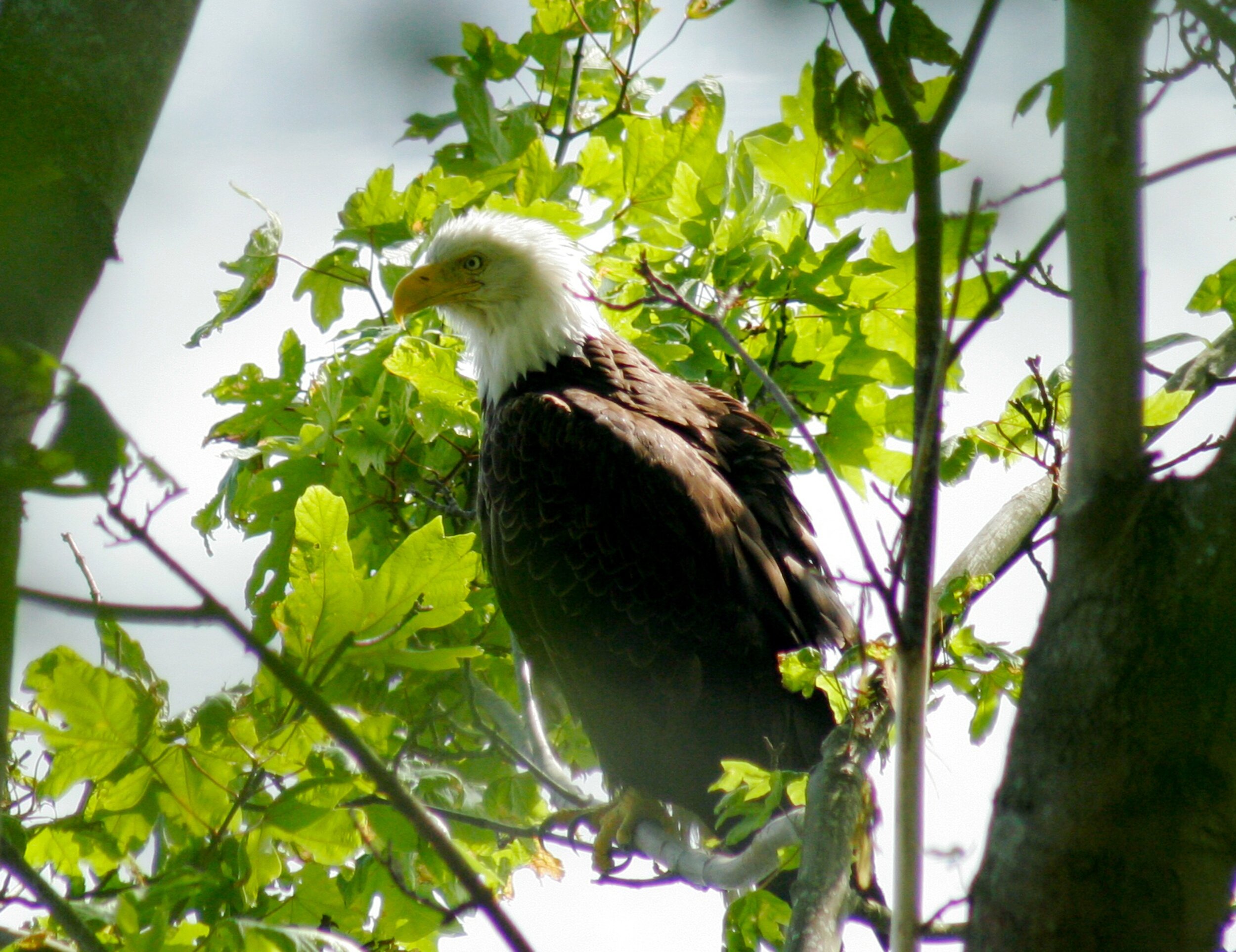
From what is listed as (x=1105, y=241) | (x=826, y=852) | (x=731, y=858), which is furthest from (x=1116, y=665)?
(x=731, y=858)

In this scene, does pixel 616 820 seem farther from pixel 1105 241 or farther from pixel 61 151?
pixel 1105 241

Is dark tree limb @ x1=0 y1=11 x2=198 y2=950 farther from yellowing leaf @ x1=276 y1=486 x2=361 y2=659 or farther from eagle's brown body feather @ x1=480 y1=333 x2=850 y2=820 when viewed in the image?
eagle's brown body feather @ x1=480 y1=333 x2=850 y2=820

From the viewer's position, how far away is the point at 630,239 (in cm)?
404

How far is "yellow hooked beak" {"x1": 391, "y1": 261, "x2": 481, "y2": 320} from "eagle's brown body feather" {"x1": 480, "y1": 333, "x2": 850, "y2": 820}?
51 cm

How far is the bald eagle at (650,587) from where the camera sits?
389cm

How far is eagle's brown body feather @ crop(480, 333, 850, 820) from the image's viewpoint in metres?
3.89

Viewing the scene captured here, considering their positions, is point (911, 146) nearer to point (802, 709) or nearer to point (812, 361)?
point (812, 361)

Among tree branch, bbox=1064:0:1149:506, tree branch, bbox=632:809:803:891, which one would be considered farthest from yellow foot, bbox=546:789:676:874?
tree branch, bbox=1064:0:1149:506

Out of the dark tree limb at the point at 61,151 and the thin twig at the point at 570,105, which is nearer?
the dark tree limb at the point at 61,151

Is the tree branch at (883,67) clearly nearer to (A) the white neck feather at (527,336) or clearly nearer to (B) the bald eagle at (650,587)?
(B) the bald eagle at (650,587)

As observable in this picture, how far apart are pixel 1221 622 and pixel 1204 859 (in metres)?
0.19

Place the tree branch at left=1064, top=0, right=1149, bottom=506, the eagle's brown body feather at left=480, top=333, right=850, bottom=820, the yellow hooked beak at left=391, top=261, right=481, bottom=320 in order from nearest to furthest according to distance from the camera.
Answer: the tree branch at left=1064, top=0, right=1149, bottom=506, the eagle's brown body feather at left=480, top=333, right=850, bottom=820, the yellow hooked beak at left=391, top=261, right=481, bottom=320

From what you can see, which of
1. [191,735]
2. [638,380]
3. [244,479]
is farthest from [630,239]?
[191,735]

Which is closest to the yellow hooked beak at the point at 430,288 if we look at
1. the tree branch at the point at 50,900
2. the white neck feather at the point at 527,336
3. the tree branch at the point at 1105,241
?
the white neck feather at the point at 527,336
